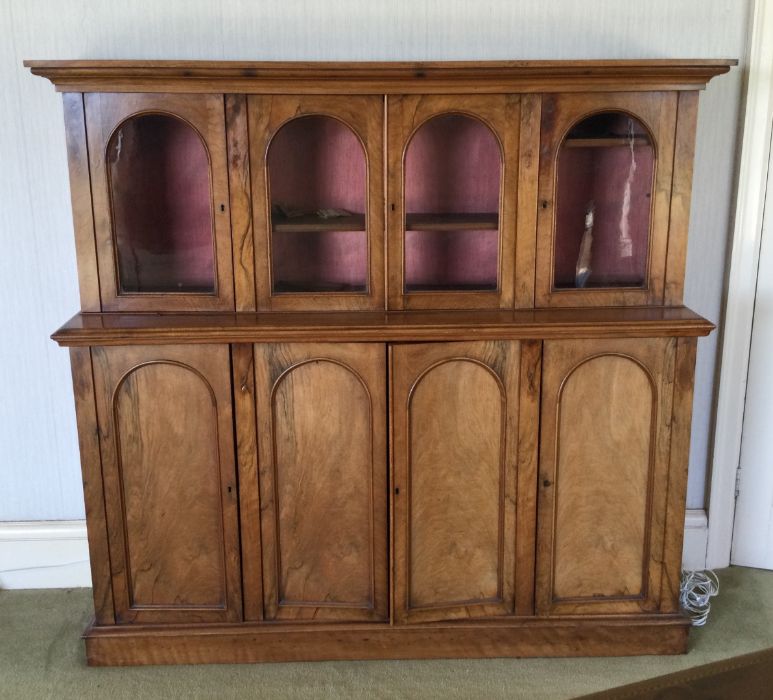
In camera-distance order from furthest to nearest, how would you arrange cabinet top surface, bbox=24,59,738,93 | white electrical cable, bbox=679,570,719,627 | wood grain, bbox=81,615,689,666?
white electrical cable, bbox=679,570,719,627
wood grain, bbox=81,615,689,666
cabinet top surface, bbox=24,59,738,93

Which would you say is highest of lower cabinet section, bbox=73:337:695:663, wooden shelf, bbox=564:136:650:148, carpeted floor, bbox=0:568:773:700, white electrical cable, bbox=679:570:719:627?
wooden shelf, bbox=564:136:650:148

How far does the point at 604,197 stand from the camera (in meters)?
1.94

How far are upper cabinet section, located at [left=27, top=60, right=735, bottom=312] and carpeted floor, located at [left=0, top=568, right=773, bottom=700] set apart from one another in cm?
89

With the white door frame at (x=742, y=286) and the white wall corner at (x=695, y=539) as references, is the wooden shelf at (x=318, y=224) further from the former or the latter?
the white wall corner at (x=695, y=539)

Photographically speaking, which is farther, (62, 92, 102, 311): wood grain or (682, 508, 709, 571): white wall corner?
(682, 508, 709, 571): white wall corner

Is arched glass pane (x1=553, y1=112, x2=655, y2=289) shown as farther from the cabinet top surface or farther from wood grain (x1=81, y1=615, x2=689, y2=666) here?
wood grain (x1=81, y1=615, x2=689, y2=666)

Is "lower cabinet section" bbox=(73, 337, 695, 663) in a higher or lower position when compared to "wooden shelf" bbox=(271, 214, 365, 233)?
lower

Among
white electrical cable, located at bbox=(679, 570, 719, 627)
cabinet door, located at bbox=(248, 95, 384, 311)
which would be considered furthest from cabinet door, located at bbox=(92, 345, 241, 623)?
white electrical cable, located at bbox=(679, 570, 719, 627)

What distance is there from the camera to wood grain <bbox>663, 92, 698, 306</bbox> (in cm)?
187

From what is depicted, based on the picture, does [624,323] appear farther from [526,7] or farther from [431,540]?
[526,7]

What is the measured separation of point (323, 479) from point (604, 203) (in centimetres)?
94

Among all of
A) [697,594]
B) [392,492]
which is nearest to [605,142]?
[392,492]

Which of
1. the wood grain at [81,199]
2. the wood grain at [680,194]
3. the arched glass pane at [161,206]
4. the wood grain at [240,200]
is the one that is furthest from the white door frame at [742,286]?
the wood grain at [81,199]

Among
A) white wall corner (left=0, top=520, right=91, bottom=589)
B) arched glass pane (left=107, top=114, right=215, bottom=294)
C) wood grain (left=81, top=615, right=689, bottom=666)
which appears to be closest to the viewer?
arched glass pane (left=107, top=114, right=215, bottom=294)
